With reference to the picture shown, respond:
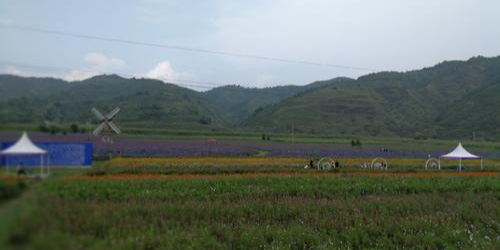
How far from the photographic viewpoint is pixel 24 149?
3.14 meters

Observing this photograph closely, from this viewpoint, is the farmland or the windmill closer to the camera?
the windmill

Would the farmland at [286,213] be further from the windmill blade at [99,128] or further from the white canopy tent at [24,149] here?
the white canopy tent at [24,149]

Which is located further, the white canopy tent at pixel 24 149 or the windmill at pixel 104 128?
the windmill at pixel 104 128

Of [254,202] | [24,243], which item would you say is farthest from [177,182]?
[24,243]

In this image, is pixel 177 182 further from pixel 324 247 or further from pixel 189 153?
pixel 189 153

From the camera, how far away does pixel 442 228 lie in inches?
520

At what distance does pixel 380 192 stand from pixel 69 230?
1679 centimetres

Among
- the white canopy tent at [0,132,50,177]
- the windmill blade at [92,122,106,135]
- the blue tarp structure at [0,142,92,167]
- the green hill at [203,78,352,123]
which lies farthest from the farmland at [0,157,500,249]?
the green hill at [203,78,352,123]

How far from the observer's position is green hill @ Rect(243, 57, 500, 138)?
293 ft

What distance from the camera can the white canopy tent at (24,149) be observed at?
308cm

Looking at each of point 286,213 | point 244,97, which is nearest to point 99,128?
point 286,213

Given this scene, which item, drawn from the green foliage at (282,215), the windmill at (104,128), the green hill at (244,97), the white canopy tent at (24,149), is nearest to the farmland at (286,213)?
the green foliage at (282,215)

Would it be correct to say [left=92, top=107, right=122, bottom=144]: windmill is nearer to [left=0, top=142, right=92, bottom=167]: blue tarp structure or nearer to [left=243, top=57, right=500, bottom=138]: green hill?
[left=0, top=142, right=92, bottom=167]: blue tarp structure

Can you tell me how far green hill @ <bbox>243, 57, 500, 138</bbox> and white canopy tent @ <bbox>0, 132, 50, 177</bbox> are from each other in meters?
84.6
